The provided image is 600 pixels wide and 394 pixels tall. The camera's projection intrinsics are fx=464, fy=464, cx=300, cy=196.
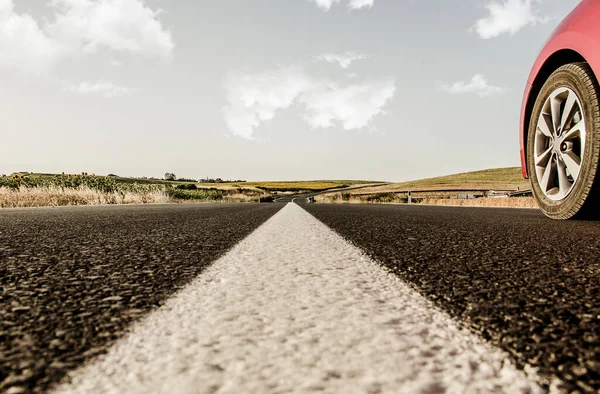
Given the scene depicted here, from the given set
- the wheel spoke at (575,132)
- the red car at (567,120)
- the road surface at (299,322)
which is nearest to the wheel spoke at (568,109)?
the red car at (567,120)

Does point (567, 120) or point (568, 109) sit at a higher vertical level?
point (568, 109)

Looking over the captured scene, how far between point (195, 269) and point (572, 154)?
13.3 ft

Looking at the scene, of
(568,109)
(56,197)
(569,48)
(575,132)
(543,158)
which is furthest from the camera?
(56,197)

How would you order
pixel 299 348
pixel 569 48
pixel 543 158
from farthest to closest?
pixel 543 158, pixel 569 48, pixel 299 348

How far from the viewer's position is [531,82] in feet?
17.3

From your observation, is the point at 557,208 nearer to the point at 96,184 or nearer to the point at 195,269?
the point at 195,269

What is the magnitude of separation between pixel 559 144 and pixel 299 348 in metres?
4.66

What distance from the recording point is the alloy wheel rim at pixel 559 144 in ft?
14.9

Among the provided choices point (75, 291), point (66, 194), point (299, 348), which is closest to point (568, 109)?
point (299, 348)

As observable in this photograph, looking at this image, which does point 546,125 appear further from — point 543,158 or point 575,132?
point 575,132

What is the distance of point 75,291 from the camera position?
1.79 m

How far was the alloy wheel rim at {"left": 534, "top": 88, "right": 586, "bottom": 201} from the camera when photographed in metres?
4.55

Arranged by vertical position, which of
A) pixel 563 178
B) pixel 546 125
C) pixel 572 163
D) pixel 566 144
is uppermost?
pixel 546 125

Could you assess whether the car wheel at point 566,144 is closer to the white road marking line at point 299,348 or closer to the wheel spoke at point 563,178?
the wheel spoke at point 563,178
